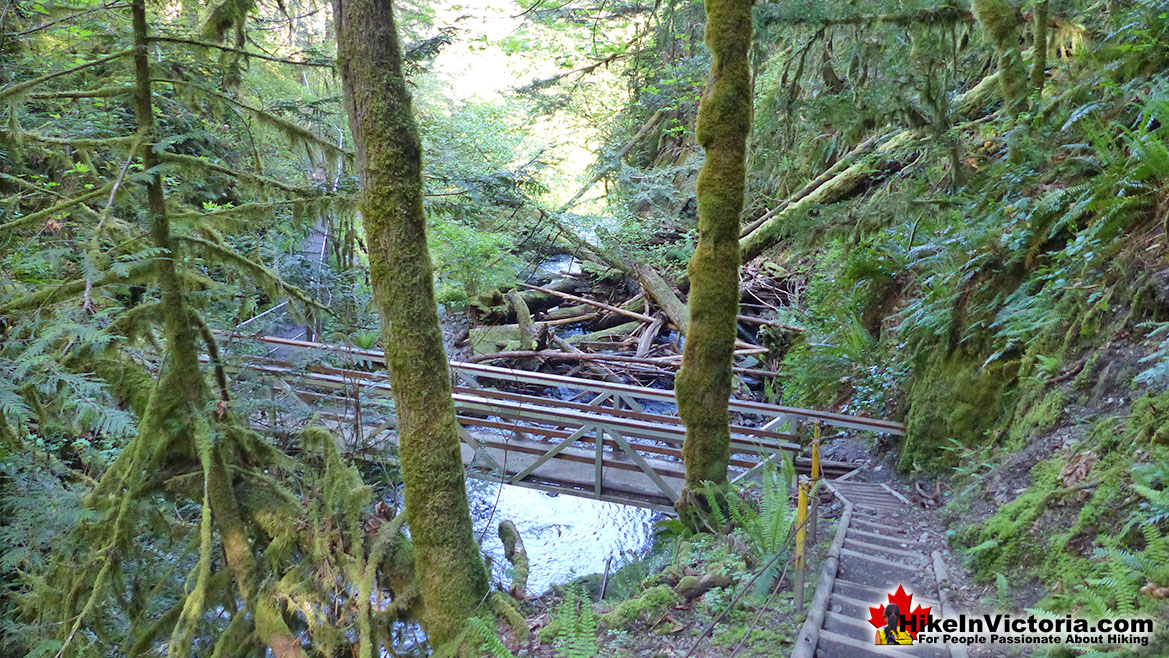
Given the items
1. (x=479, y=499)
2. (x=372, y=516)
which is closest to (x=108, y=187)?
(x=372, y=516)

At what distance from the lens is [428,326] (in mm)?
3949

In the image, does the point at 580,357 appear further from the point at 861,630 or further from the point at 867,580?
the point at 861,630

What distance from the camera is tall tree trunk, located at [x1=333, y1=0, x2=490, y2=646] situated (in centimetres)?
364

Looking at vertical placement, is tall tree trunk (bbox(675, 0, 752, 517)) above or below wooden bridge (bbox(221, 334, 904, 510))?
above

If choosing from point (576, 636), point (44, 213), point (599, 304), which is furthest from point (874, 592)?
point (599, 304)

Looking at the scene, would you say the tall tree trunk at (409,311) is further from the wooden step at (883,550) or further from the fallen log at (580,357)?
the fallen log at (580,357)

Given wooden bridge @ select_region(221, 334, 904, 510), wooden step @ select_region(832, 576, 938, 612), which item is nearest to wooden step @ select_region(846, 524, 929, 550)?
wooden step @ select_region(832, 576, 938, 612)

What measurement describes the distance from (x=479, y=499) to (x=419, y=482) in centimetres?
304

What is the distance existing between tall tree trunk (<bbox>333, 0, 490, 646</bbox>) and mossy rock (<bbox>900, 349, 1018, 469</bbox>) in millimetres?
4763

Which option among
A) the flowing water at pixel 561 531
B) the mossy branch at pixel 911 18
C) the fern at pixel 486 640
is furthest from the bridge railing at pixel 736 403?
the mossy branch at pixel 911 18

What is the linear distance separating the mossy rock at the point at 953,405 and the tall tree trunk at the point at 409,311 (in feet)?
15.6

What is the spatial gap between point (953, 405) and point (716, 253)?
3.08 m

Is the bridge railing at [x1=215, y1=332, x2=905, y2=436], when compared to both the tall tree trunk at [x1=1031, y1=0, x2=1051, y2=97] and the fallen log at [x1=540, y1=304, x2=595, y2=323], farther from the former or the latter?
the fallen log at [x1=540, y1=304, x2=595, y2=323]

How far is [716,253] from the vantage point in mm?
5336
